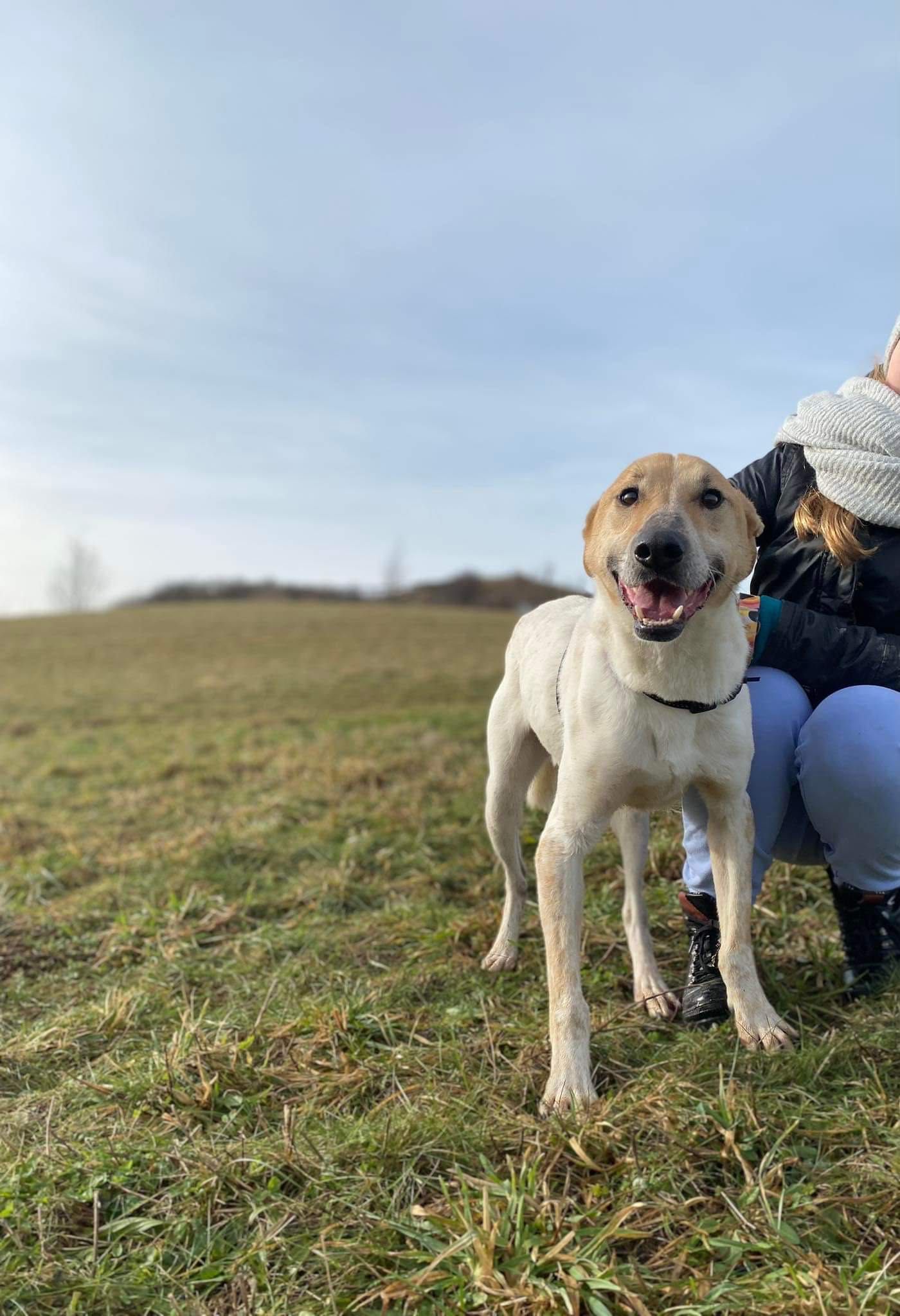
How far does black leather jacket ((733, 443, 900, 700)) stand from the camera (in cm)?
317

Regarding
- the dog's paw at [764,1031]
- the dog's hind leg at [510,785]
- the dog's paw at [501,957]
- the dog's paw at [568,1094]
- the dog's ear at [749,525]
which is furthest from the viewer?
the dog's hind leg at [510,785]

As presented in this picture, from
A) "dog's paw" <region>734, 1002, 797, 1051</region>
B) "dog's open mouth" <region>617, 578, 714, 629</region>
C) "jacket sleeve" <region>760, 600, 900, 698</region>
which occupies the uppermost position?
"dog's open mouth" <region>617, 578, 714, 629</region>

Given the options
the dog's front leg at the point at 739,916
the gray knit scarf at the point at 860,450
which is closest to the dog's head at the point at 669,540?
the gray knit scarf at the point at 860,450

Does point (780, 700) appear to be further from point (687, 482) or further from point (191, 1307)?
point (191, 1307)

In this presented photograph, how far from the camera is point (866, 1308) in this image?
167 cm

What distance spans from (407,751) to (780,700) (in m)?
5.25

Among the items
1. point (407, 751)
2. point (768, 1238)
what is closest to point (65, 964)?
point (768, 1238)

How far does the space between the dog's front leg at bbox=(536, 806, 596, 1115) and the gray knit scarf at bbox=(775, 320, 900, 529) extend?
4.98ft

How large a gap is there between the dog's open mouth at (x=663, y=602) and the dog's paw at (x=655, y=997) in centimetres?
125

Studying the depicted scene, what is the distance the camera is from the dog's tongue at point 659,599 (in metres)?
2.50

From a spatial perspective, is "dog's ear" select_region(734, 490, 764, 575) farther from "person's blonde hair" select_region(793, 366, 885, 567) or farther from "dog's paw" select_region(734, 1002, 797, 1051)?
"dog's paw" select_region(734, 1002, 797, 1051)

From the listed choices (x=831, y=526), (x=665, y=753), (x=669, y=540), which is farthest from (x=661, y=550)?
(x=831, y=526)

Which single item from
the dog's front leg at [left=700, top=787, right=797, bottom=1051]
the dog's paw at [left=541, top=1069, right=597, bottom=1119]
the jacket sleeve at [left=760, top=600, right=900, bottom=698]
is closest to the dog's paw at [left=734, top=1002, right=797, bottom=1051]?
the dog's front leg at [left=700, top=787, right=797, bottom=1051]

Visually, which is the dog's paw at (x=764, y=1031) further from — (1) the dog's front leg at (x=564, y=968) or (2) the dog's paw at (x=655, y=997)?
(1) the dog's front leg at (x=564, y=968)
